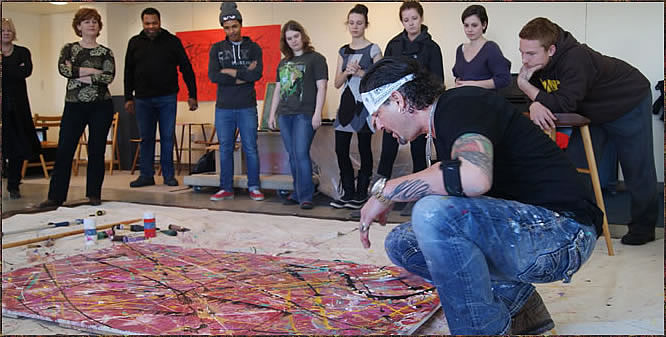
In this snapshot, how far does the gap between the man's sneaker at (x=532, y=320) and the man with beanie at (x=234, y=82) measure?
3185 mm

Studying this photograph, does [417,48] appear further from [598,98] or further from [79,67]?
[79,67]

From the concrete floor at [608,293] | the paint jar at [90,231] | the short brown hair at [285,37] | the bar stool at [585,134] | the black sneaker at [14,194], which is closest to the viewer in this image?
the concrete floor at [608,293]

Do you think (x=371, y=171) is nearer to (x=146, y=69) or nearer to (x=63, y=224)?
(x=63, y=224)

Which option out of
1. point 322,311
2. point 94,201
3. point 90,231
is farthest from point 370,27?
point 322,311

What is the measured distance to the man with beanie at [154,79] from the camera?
5.46 m

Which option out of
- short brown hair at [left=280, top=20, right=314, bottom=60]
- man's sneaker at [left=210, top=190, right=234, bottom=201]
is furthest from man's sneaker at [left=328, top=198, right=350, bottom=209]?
short brown hair at [left=280, top=20, right=314, bottom=60]

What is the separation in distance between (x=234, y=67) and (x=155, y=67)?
4.17ft

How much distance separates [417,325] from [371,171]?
260 centimetres

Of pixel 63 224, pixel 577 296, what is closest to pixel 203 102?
pixel 63 224

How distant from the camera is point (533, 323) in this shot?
5.70ft

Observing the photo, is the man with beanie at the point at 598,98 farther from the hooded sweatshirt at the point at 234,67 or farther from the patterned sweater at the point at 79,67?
the patterned sweater at the point at 79,67

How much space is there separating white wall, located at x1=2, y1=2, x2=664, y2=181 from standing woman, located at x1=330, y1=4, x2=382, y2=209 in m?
2.27

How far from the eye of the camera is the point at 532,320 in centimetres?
174

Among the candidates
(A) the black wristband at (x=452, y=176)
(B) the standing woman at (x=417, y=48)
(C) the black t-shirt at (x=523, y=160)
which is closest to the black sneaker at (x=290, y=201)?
(B) the standing woman at (x=417, y=48)
